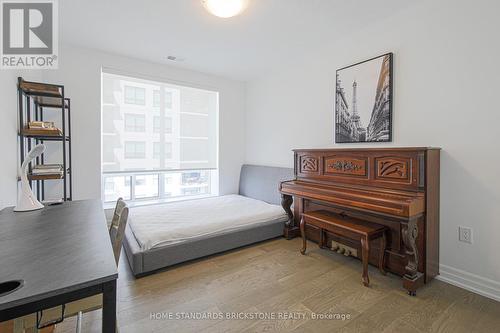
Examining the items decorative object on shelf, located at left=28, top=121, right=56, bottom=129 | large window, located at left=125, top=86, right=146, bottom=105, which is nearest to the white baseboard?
decorative object on shelf, located at left=28, top=121, right=56, bottom=129

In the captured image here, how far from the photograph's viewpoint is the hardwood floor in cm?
163

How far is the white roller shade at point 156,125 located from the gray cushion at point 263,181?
0.67 metres

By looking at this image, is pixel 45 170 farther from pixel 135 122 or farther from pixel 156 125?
pixel 156 125

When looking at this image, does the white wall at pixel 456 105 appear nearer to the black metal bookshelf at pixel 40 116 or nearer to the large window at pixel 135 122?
the large window at pixel 135 122

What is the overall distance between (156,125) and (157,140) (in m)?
0.24

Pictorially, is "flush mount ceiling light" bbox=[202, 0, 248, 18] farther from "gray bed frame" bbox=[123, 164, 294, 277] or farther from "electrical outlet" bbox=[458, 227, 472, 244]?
"electrical outlet" bbox=[458, 227, 472, 244]

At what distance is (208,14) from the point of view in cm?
240

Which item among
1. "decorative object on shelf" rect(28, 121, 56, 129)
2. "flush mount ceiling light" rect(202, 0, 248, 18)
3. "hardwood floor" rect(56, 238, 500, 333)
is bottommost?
"hardwood floor" rect(56, 238, 500, 333)

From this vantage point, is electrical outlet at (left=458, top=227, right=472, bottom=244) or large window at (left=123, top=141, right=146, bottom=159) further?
large window at (left=123, top=141, right=146, bottom=159)

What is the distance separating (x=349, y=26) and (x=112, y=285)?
10.2 feet

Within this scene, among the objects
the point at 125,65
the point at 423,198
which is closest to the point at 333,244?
the point at 423,198

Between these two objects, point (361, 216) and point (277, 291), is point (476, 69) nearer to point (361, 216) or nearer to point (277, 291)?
point (361, 216)

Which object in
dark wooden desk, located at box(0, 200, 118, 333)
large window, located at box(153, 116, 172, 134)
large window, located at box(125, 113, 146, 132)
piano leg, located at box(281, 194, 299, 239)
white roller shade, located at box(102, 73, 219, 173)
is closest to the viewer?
dark wooden desk, located at box(0, 200, 118, 333)

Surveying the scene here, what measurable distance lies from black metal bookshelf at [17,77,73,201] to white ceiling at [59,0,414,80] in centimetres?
78
